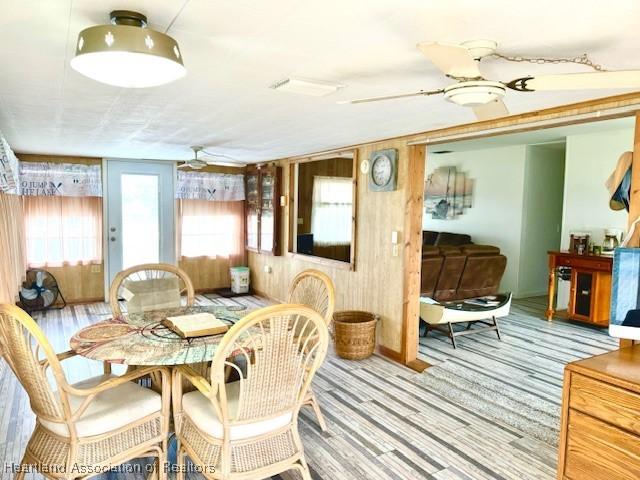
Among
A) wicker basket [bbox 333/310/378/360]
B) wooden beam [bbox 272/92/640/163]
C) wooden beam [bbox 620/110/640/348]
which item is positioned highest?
wooden beam [bbox 272/92/640/163]

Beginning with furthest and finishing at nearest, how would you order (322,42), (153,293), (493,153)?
(493,153), (153,293), (322,42)

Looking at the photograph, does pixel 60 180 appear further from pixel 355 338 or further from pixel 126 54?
pixel 126 54

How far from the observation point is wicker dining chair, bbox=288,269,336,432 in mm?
2707

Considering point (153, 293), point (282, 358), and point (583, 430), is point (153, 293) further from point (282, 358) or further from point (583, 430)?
point (583, 430)

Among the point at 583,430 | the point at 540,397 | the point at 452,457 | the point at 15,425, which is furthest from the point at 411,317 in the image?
the point at 15,425

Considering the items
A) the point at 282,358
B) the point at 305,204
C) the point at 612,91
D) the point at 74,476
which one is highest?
the point at 612,91

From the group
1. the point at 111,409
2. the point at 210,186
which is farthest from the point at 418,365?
the point at 210,186

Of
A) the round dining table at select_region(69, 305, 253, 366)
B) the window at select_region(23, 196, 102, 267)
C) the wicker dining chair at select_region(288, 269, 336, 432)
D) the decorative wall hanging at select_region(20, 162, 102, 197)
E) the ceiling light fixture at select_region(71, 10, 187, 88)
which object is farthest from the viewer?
the window at select_region(23, 196, 102, 267)

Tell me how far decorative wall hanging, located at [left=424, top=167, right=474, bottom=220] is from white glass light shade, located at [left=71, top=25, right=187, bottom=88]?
6342mm

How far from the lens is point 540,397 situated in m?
3.30

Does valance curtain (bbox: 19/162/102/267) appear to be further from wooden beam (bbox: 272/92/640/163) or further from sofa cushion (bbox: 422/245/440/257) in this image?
sofa cushion (bbox: 422/245/440/257)

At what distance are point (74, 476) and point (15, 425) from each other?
1303 millimetres

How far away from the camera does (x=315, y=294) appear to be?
2959 millimetres

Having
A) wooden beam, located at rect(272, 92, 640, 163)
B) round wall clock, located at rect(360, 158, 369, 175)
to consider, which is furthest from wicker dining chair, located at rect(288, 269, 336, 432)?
round wall clock, located at rect(360, 158, 369, 175)
